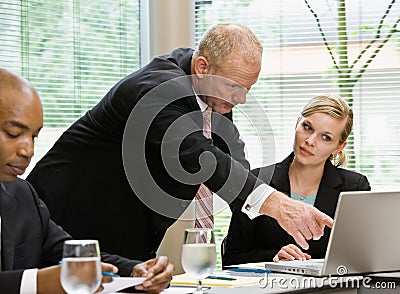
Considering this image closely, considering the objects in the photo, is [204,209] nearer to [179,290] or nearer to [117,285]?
[179,290]

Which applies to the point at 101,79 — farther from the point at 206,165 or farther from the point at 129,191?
the point at 206,165

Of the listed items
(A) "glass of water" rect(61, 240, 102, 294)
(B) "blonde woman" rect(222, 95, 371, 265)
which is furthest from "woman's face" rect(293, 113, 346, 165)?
(A) "glass of water" rect(61, 240, 102, 294)

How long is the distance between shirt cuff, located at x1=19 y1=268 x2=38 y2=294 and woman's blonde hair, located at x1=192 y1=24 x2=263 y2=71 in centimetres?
117

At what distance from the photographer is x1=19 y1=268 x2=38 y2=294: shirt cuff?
177cm

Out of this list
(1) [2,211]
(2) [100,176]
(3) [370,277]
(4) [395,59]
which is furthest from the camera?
(4) [395,59]

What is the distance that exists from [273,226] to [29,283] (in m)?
1.58

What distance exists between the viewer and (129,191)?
2957 mm

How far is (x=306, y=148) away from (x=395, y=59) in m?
1.62

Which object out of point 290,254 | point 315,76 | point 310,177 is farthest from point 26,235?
point 315,76

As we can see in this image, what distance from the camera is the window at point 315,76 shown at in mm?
4676

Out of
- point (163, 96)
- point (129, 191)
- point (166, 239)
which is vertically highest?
point (163, 96)

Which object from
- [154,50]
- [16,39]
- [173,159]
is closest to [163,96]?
[173,159]

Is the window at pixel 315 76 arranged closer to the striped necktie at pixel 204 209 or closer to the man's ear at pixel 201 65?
the striped necktie at pixel 204 209

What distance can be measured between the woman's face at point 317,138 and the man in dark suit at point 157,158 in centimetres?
36
